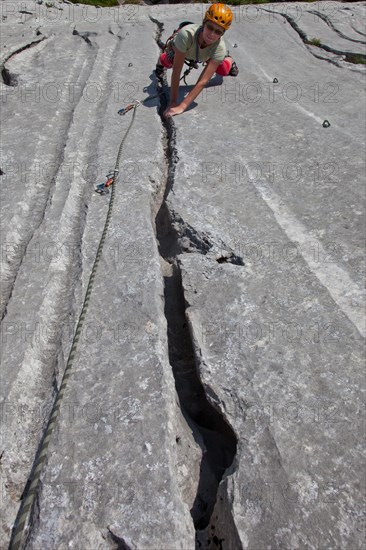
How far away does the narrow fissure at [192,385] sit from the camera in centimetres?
242

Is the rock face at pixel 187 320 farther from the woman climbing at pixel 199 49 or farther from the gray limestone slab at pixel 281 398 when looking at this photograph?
the woman climbing at pixel 199 49

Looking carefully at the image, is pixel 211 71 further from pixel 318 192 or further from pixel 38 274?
pixel 38 274

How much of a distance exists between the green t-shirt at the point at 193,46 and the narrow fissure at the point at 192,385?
235 cm

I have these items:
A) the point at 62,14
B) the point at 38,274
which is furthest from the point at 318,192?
the point at 62,14

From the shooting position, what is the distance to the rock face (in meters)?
2.21

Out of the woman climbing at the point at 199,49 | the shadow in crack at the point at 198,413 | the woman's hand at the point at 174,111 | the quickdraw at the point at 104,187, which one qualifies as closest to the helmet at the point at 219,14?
the woman climbing at the point at 199,49

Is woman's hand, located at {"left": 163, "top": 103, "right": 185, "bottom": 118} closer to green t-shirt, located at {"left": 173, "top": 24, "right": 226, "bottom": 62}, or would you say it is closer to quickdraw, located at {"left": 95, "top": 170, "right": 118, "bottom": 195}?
green t-shirt, located at {"left": 173, "top": 24, "right": 226, "bottom": 62}

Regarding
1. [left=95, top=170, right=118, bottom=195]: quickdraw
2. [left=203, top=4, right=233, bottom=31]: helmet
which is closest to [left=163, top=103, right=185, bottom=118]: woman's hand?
[left=203, top=4, right=233, bottom=31]: helmet

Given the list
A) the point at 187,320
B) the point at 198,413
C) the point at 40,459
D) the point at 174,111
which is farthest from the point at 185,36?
the point at 40,459

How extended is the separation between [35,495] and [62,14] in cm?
1068

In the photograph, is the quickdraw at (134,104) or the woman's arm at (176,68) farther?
the quickdraw at (134,104)

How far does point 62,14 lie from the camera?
10086 mm

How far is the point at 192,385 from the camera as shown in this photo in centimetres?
291

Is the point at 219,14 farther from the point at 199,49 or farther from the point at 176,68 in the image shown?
the point at 176,68
